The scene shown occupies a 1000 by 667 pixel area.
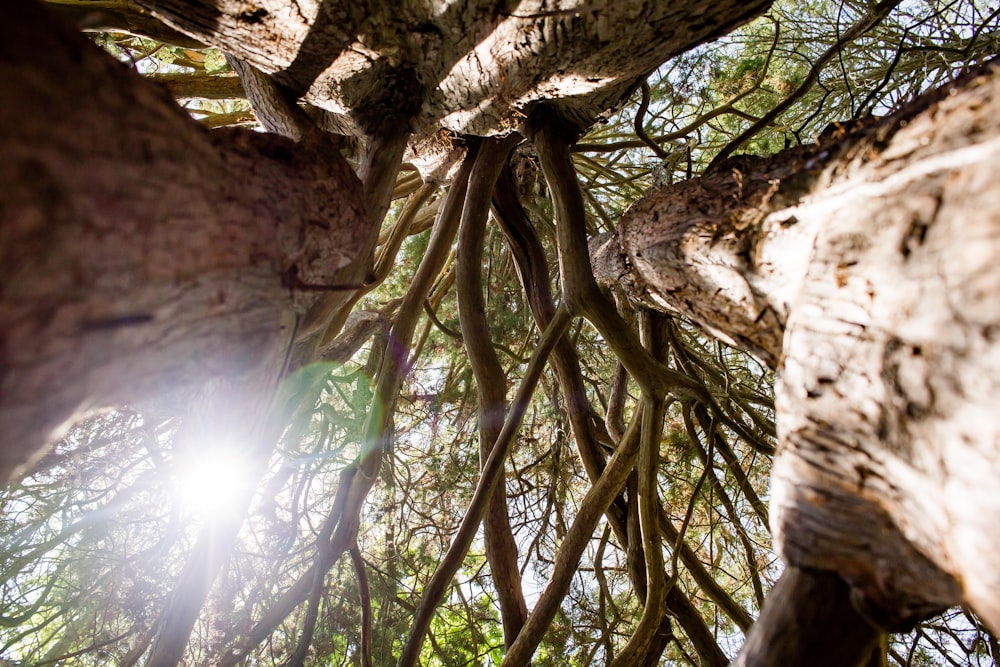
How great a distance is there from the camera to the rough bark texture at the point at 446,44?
1.15 metres

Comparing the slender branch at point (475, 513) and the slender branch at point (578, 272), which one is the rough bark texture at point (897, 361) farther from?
the slender branch at point (475, 513)

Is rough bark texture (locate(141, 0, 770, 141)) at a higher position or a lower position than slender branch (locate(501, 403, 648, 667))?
higher

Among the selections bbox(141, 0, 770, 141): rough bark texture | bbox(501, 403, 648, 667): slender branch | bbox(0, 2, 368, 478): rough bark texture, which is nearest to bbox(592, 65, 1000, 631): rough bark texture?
bbox(141, 0, 770, 141): rough bark texture

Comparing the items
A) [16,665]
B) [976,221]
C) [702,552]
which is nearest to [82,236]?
[976,221]

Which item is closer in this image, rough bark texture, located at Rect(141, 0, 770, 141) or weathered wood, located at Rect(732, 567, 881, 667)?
weathered wood, located at Rect(732, 567, 881, 667)

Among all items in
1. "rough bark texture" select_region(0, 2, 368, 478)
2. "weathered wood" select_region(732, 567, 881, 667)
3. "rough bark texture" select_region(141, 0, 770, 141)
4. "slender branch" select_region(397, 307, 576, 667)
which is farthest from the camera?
"slender branch" select_region(397, 307, 576, 667)

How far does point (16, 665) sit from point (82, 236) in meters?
3.04

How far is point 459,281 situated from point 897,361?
6.50 ft

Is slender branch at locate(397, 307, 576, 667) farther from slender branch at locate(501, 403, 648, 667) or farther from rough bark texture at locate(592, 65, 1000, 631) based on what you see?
rough bark texture at locate(592, 65, 1000, 631)

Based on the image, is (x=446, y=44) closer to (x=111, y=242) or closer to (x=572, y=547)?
(x=111, y=242)

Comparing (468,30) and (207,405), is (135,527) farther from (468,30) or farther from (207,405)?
(468,30)

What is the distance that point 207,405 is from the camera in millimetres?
1033

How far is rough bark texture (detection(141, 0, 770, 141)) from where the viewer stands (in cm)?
115

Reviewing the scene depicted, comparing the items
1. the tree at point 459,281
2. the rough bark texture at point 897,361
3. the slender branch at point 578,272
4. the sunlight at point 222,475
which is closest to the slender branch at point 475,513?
the tree at point 459,281
